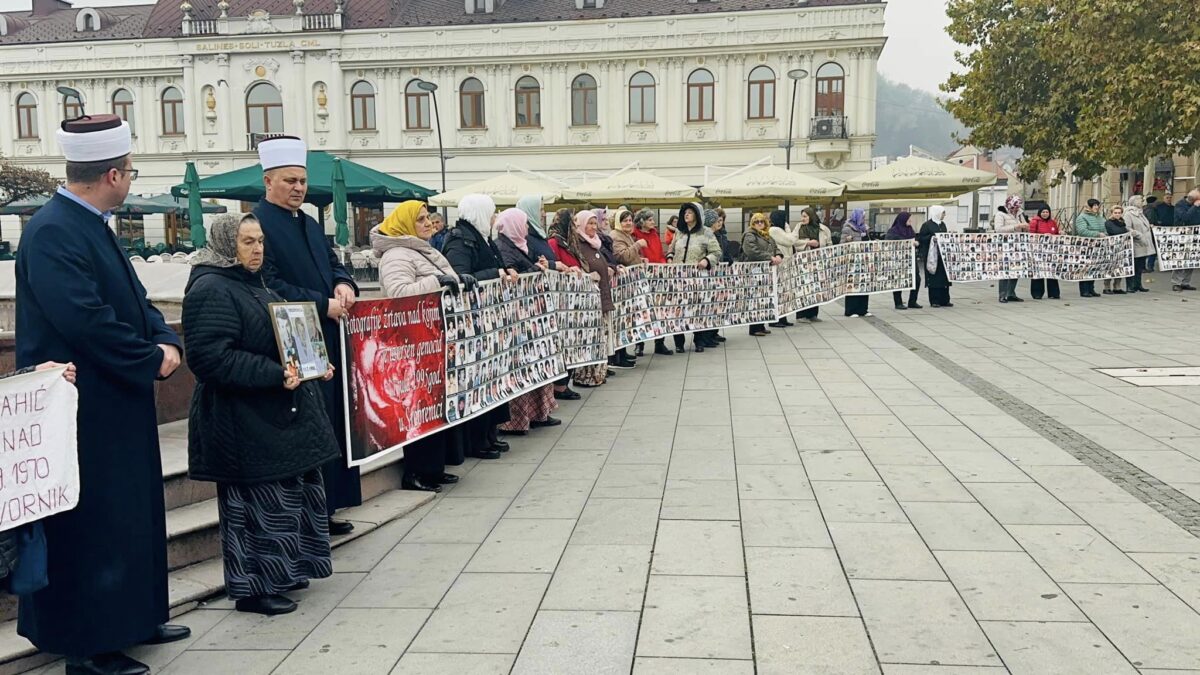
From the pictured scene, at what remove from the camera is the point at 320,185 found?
18531 mm

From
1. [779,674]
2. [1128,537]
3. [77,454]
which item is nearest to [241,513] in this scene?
[77,454]

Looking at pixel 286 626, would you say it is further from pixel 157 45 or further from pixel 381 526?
pixel 157 45

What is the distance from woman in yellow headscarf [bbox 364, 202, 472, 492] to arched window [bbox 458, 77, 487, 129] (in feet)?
131

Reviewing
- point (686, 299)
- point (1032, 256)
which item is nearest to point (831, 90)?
point (1032, 256)

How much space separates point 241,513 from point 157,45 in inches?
1876

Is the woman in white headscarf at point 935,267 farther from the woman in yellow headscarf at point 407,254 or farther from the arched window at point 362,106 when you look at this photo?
the arched window at point 362,106

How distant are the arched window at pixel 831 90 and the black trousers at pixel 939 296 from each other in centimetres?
2596

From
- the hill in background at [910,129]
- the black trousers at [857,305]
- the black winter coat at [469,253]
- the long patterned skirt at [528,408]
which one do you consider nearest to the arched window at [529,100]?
the black trousers at [857,305]

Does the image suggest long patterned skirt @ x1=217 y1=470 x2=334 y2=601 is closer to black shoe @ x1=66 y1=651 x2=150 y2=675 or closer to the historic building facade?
black shoe @ x1=66 y1=651 x2=150 y2=675

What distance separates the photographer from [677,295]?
1300 centimetres

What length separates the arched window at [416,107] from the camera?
45.3 meters

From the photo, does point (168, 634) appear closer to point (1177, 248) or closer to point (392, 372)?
point (392, 372)

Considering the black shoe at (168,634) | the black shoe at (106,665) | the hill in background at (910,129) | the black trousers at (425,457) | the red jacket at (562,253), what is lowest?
the black shoe at (168,634)

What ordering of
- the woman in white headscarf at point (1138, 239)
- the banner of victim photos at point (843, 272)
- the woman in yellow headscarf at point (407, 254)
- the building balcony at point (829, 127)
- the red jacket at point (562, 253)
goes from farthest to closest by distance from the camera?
the building balcony at point (829, 127) → the woman in white headscarf at point (1138, 239) → the banner of victim photos at point (843, 272) → the red jacket at point (562, 253) → the woman in yellow headscarf at point (407, 254)
